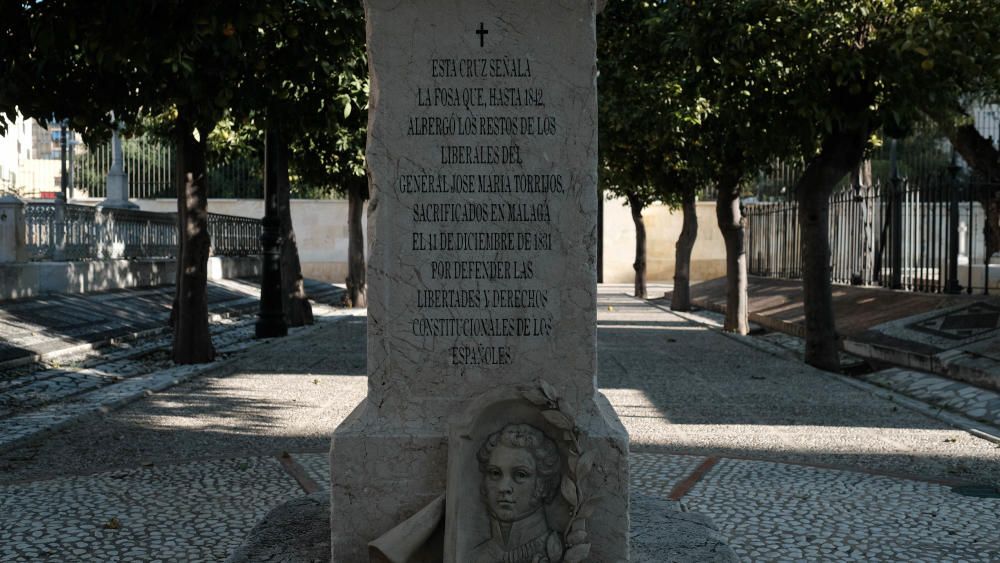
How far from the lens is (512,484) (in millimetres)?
3758

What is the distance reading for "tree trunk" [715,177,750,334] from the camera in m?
17.1

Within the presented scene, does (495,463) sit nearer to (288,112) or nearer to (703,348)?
(288,112)

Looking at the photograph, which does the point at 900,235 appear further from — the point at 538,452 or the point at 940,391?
the point at 538,452

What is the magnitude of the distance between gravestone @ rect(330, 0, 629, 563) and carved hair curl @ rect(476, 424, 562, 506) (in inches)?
14.3

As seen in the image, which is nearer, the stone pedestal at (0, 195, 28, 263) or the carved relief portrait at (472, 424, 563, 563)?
the carved relief portrait at (472, 424, 563, 563)

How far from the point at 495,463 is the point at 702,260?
1482 inches

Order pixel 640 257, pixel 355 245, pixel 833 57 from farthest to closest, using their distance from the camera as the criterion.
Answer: pixel 640 257, pixel 355 245, pixel 833 57

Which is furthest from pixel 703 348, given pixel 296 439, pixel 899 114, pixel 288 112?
pixel 296 439

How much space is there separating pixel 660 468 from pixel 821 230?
6437mm

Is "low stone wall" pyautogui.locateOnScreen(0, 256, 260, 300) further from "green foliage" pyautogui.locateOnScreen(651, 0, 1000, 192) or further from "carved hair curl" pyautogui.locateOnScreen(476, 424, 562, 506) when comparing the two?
"carved hair curl" pyautogui.locateOnScreen(476, 424, 562, 506)

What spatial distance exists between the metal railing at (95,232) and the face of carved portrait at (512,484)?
13872mm

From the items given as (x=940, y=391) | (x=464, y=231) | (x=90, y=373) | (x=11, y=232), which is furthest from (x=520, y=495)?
(x=11, y=232)

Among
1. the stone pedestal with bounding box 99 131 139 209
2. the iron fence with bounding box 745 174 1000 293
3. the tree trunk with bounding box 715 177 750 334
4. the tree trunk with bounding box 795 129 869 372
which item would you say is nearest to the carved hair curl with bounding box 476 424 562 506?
the tree trunk with bounding box 795 129 869 372

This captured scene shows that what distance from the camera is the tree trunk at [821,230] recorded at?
1184 cm
